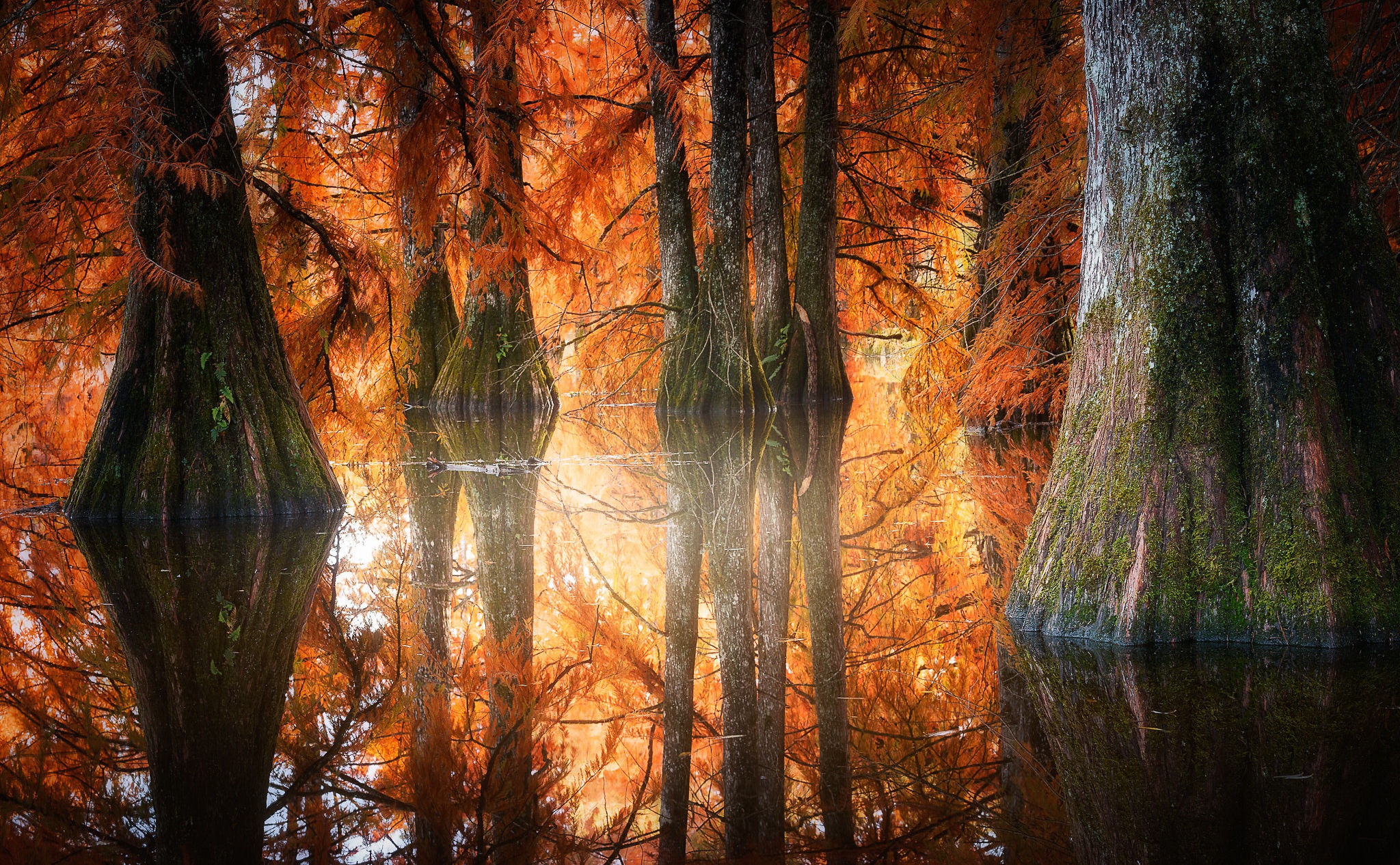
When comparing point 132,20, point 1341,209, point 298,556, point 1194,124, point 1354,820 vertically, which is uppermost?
point 132,20

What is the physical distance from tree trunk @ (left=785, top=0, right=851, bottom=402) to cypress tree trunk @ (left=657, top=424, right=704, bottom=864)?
5.75m

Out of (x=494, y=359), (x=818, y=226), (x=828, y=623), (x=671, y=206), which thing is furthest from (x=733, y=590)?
(x=494, y=359)

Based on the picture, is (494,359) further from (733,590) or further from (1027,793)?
(1027,793)

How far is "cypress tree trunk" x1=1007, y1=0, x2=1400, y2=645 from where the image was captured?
2746mm

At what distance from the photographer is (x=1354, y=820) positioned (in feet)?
5.19

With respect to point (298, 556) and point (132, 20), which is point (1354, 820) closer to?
point (298, 556)

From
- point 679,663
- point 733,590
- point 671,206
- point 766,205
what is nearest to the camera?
point 679,663

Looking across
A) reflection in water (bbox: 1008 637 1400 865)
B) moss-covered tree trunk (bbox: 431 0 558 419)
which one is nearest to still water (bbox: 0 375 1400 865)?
reflection in water (bbox: 1008 637 1400 865)

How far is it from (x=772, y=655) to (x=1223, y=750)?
3.98 feet

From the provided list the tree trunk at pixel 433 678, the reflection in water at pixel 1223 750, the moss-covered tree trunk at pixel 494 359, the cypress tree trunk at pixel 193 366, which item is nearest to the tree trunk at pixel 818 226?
the moss-covered tree trunk at pixel 494 359

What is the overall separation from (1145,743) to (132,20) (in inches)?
216

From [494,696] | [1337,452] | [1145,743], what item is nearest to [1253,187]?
[1337,452]

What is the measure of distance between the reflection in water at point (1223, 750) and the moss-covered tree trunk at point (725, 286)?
26.0 ft

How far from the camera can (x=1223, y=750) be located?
6.28ft
